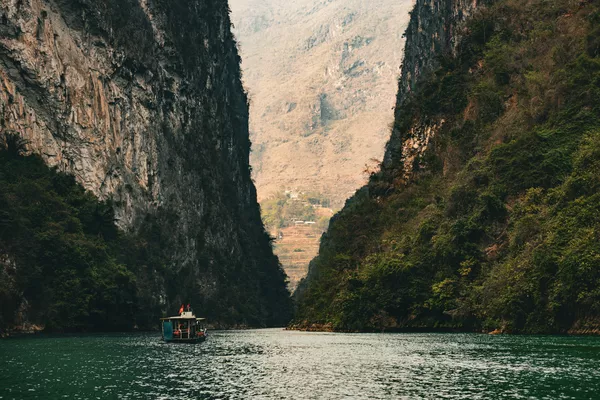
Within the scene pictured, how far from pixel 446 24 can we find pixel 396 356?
9868cm

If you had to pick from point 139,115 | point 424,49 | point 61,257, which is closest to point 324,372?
point 61,257

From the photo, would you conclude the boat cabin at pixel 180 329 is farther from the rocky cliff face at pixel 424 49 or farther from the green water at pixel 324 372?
the rocky cliff face at pixel 424 49

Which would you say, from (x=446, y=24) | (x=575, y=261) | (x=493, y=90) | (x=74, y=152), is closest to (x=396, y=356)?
(x=575, y=261)

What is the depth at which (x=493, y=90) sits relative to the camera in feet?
365

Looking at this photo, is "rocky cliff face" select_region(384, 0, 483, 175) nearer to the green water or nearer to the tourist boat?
the tourist boat

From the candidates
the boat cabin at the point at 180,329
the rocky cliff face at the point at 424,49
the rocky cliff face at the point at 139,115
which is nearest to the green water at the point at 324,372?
the boat cabin at the point at 180,329

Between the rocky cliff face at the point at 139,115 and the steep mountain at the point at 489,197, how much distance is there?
3675 cm

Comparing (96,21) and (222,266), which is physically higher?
(96,21)

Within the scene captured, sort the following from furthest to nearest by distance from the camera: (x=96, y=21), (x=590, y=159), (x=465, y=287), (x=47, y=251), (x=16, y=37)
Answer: (x=96, y=21) < (x=16, y=37) < (x=47, y=251) < (x=465, y=287) < (x=590, y=159)

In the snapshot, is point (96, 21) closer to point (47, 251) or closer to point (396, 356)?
point (47, 251)

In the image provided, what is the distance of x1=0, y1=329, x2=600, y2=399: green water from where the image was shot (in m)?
39.2

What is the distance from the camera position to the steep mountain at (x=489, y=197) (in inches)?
2908

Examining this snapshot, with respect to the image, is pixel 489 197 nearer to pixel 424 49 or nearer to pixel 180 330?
pixel 180 330

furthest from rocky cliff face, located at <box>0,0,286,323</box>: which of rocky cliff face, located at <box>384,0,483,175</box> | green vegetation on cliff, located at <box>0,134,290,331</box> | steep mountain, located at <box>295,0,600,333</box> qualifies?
rocky cliff face, located at <box>384,0,483,175</box>
